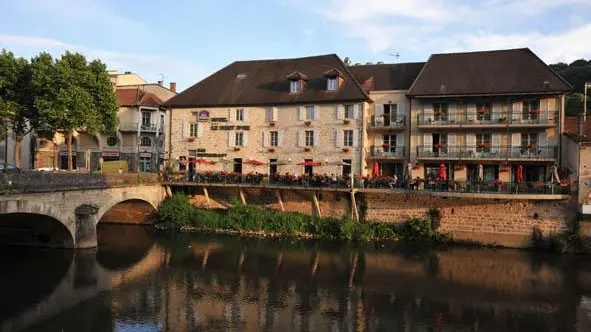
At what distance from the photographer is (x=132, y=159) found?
45656 millimetres

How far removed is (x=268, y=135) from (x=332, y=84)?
223 inches

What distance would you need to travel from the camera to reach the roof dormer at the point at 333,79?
1330 inches

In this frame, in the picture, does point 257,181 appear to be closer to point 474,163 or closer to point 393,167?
point 393,167

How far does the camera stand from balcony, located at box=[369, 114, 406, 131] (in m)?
32.6

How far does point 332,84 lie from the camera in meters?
34.2

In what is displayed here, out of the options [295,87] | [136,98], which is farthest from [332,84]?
[136,98]

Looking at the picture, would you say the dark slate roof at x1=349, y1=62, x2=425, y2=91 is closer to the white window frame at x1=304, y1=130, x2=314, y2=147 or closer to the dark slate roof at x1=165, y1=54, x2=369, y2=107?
the dark slate roof at x1=165, y1=54, x2=369, y2=107

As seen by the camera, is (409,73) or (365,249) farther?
(409,73)

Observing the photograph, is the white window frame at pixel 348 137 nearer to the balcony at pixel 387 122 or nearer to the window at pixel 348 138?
the window at pixel 348 138

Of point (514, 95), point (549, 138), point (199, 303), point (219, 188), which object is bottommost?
point (199, 303)

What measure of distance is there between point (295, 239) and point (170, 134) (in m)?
13.9

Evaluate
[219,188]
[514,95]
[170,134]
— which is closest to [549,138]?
[514,95]

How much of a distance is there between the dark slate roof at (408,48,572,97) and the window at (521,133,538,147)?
105 inches

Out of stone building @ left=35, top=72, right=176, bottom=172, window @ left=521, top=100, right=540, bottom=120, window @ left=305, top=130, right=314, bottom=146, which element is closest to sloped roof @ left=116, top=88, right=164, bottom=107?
stone building @ left=35, top=72, right=176, bottom=172
